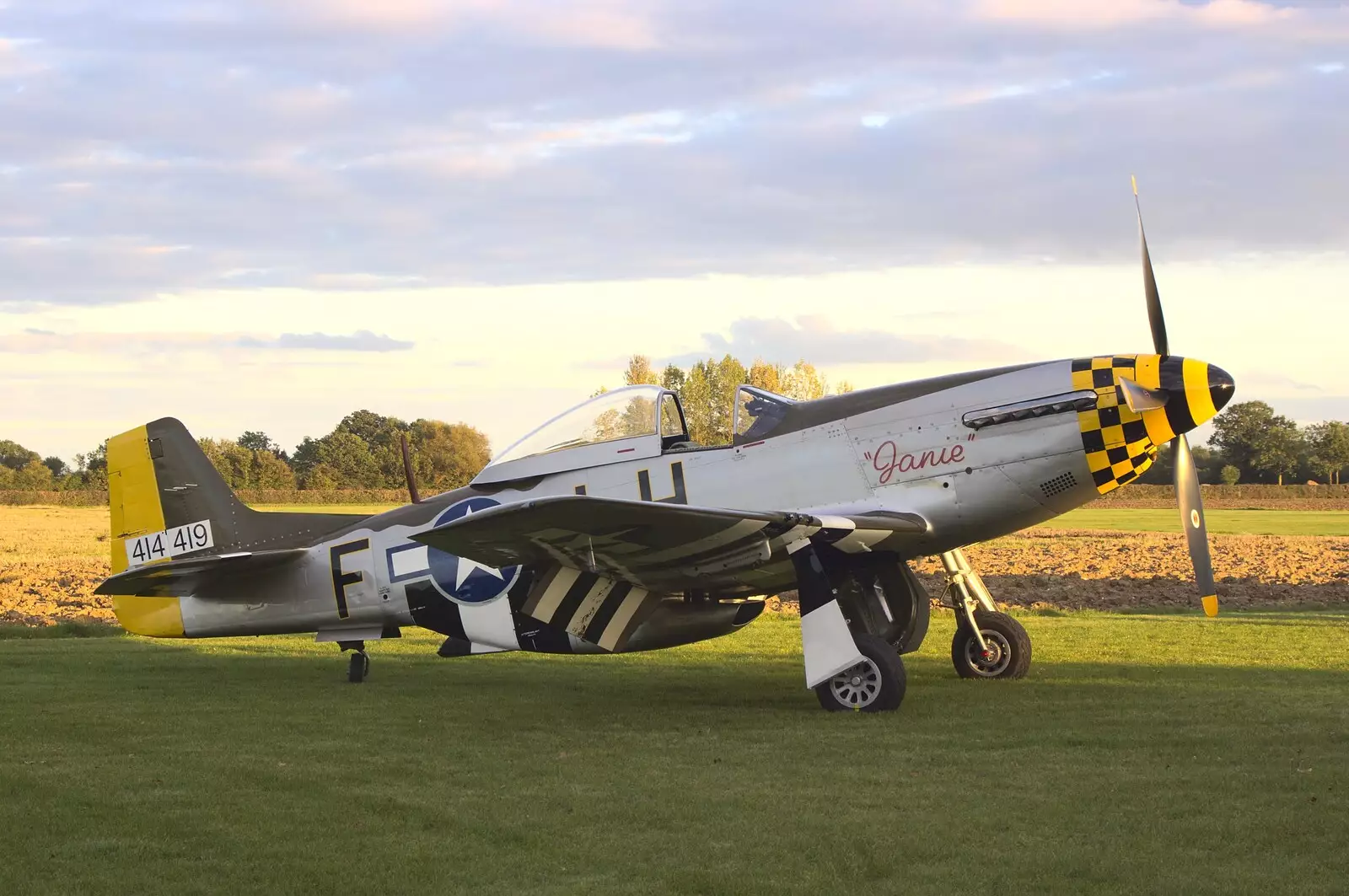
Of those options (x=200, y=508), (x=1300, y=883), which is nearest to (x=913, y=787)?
(x=1300, y=883)

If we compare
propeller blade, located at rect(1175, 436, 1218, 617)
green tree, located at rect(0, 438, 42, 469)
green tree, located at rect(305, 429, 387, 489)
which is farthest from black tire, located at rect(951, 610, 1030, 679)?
green tree, located at rect(0, 438, 42, 469)

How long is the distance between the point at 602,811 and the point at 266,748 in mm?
3002

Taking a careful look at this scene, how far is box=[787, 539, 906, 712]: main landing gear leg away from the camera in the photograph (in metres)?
9.24

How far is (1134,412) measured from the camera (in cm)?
955

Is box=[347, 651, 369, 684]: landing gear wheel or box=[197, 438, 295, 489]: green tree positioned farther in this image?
box=[197, 438, 295, 489]: green tree

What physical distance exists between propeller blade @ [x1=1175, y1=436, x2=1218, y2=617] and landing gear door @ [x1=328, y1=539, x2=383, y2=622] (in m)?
6.95

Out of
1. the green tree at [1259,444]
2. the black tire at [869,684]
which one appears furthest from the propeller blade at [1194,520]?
the green tree at [1259,444]

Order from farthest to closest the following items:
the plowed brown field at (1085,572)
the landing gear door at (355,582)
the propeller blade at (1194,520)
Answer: the plowed brown field at (1085,572) < the landing gear door at (355,582) < the propeller blade at (1194,520)

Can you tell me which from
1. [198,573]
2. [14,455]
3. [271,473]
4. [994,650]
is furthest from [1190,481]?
[14,455]

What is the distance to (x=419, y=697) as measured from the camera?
35.2 ft

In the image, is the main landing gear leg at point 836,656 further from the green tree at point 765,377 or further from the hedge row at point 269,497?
the hedge row at point 269,497

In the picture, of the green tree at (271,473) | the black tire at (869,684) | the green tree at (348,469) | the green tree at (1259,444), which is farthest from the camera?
the green tree at (1259,444)

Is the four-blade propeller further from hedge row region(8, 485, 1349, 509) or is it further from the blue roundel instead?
hedge row region(8, 485, 1349, 509)

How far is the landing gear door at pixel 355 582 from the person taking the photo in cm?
1150
